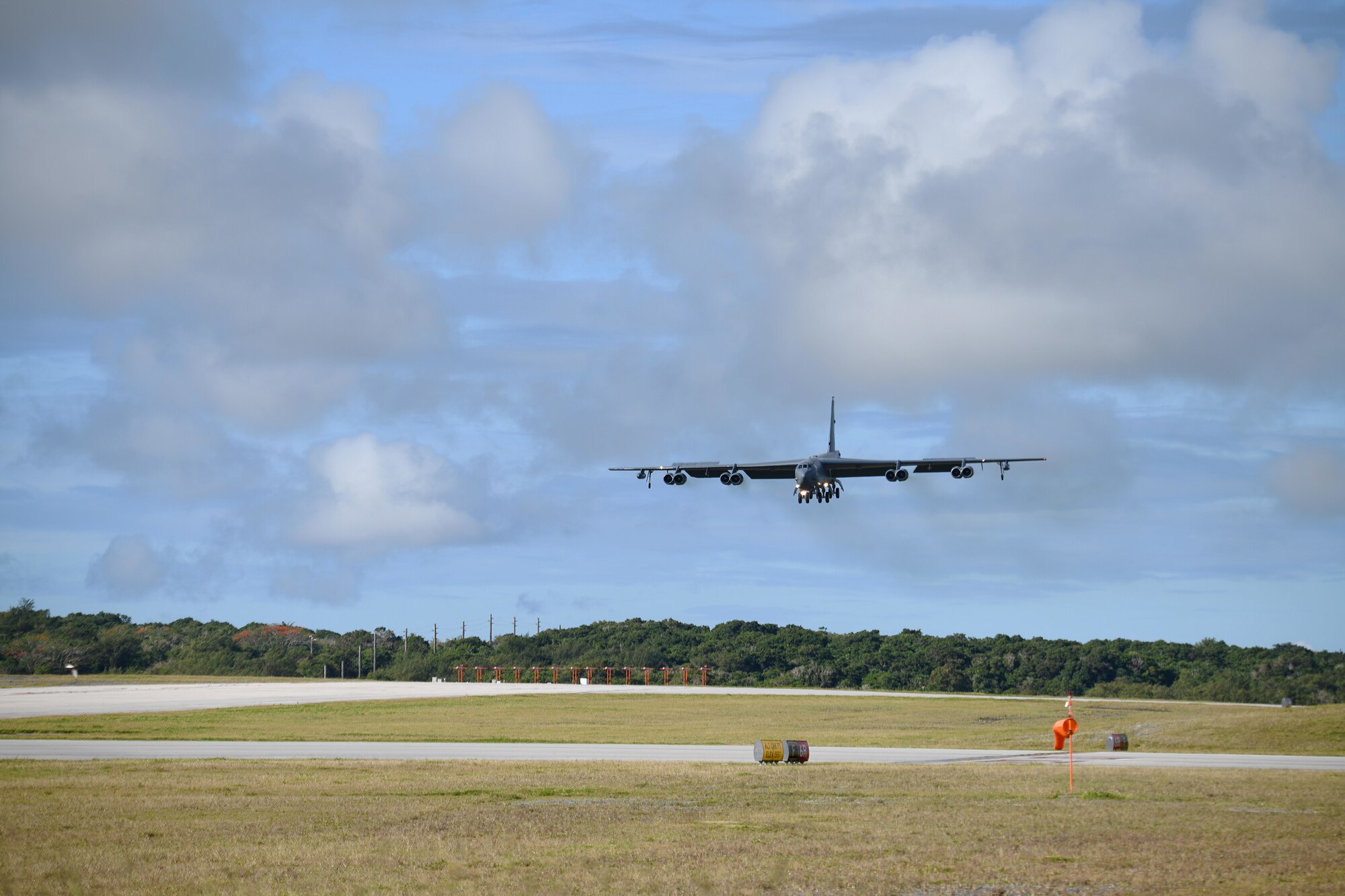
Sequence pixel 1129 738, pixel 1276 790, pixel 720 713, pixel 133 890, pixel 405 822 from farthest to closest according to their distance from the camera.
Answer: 1. pixel 720 713
2. pixel 1129 738
3. pixel 1276 790
4. pixel 405 822
5. pixel 133 890

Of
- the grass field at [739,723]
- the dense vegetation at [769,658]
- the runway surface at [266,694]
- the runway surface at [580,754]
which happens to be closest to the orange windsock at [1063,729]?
the runway surface at [580,754]

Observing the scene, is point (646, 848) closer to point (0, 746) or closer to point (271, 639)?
point (0, 746)

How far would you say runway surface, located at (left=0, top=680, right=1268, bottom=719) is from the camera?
2263 inches

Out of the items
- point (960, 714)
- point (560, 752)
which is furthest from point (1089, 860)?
point (960, 714)

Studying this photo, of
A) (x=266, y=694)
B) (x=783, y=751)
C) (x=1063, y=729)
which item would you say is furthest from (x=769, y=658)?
(x=1063, y=729)

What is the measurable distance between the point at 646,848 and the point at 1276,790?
46.9 feet

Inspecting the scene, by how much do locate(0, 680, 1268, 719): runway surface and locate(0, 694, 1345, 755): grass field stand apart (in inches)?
136

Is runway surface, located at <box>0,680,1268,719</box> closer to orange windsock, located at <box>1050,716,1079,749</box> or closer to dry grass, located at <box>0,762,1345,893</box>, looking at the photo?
dry grass, located at <box>0,762,1345,893</box>

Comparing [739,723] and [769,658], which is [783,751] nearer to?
[739,723]

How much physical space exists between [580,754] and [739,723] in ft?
54.6

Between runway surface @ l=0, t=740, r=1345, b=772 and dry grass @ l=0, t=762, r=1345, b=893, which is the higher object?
dry grass @ l=0, t=762, r=1345, b=893

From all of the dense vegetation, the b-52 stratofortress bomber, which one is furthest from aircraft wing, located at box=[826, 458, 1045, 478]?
the dense vegetation

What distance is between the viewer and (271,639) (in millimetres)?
146250

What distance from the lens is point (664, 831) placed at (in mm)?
20359
